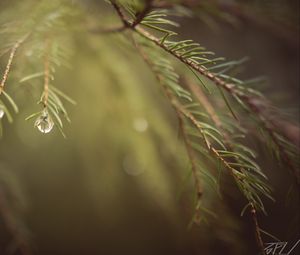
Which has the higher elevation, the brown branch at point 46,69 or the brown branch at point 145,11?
the brown branch at point 145,11

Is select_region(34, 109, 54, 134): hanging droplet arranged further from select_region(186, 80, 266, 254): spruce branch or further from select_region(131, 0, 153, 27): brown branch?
select_region(186, 80, 266, 254): spruce branch

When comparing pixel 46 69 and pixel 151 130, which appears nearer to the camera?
pixel 46 69

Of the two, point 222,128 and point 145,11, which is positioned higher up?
point 145,11

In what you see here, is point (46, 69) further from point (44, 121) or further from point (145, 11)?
point (145, 11)

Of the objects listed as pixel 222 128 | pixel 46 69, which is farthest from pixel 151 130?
pixel 46 69

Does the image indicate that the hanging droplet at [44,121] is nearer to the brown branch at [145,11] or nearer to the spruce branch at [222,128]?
the brown branch at [145,11]

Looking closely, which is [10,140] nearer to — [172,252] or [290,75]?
[172,252]

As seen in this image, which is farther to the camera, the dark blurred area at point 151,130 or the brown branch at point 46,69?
the dark blurred area at point 151,130

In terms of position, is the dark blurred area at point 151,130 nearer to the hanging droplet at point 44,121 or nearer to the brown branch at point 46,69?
the brown branch at point 46,69

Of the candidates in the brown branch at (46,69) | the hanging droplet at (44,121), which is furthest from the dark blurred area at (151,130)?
the hanging droplet at (44,121)

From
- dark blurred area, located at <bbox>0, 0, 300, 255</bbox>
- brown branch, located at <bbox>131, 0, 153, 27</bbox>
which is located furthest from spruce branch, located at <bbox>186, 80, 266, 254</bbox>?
brown branch, located at <bbox>131, 0, 153, 27</bbox>

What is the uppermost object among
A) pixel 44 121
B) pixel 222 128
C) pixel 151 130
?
pixel 44 121

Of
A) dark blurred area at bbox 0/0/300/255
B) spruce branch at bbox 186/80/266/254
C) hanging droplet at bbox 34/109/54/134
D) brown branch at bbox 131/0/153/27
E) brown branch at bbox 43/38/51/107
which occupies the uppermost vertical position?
brown branch at bbox 131/0/153/27

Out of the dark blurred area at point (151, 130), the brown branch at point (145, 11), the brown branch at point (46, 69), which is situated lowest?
the dark blurred area at point (151, 130)
